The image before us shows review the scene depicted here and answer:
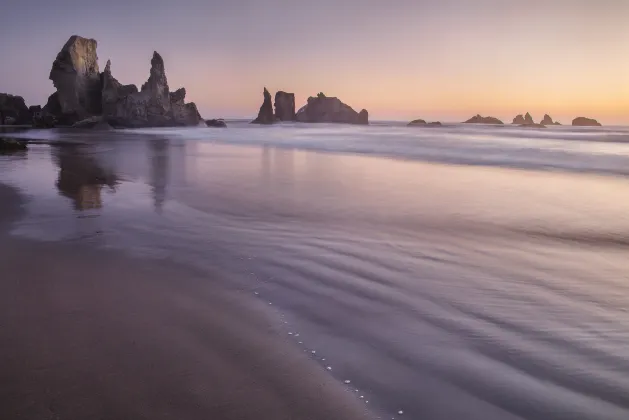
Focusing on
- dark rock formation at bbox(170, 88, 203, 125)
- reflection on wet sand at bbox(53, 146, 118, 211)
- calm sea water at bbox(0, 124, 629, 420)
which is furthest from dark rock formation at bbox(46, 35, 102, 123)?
calm sea water at bbox(0, 124, 629, 420)

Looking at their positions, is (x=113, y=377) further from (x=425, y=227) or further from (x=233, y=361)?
(x=425, y=227)

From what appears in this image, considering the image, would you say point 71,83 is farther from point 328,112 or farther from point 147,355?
point 328,112

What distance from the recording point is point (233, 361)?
2205 mm

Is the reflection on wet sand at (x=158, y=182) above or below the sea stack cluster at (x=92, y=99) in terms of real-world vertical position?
below

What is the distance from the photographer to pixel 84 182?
30.2 ft

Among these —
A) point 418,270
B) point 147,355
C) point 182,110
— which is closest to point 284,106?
point 182,110

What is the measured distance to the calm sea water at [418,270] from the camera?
6.92 feet

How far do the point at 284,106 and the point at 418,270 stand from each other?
12988cm

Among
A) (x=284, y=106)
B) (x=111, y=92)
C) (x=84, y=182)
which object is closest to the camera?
(x=84, y=182)

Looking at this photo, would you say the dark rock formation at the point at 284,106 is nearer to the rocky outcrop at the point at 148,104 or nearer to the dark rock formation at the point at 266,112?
the dark rock formation at the point at 266,112

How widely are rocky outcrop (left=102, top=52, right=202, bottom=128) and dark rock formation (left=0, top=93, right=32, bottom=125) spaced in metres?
16.7

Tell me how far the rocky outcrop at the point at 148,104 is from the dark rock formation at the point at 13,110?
16685 mm

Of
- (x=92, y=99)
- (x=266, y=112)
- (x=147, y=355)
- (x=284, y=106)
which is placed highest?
(x=284, y=106)

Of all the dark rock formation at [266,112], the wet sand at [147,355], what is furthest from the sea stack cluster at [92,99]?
the wet sand at [147,355]
